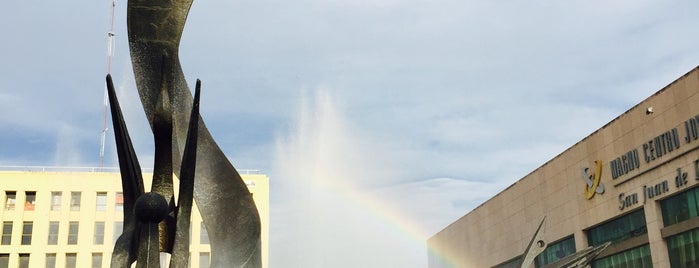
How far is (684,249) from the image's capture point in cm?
2486

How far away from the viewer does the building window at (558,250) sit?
3259 centimetres

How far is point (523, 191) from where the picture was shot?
3788 centimetres

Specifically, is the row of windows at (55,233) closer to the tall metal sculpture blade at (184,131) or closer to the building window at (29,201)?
the building window at (29,201)

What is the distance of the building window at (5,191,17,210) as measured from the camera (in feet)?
157

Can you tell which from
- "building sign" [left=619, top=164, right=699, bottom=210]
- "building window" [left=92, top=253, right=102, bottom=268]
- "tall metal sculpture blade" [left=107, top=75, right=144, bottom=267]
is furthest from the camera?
"building window" [left=92, top=253, right=102, bottom=268]

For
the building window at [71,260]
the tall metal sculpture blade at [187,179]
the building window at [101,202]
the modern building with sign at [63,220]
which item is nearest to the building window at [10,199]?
the modern building with sign at [63,220]

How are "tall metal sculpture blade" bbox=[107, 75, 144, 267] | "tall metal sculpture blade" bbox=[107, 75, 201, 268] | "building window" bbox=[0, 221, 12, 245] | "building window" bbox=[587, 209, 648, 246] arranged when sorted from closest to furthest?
"tall metal sculpture blade" bbox=[107, 75, 201, 268] < "tall metal sculpture blade" bbox=[107, 75, 144, 267] < "building window" bbox=[587, 209, 648, 246] < "building window" bbox=[0, 221, 12, 245]

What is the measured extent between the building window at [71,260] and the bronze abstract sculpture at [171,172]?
34.8 m

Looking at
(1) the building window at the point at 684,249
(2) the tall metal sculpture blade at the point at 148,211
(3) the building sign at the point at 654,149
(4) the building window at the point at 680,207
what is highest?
(3) the building sign at the point at 654,149

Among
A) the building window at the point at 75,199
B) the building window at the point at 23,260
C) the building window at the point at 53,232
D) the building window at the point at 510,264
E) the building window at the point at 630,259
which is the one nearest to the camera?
the building window at the point at 630,259

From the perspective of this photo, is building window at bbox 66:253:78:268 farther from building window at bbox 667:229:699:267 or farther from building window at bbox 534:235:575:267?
building window at bbox 667:229:699:267

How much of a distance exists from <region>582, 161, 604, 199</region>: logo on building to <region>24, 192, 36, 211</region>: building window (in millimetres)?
33418

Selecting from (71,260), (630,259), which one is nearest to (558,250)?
(630,259)

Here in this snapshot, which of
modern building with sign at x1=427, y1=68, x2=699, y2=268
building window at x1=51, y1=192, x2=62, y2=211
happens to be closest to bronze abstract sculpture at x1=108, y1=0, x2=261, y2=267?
modern building with sign at x1=427, y1=68, x2=699, y2=268
